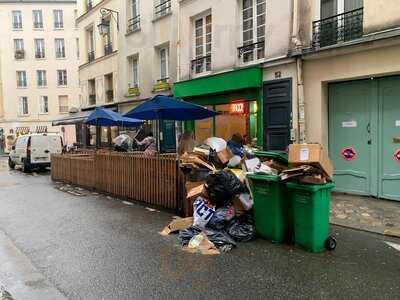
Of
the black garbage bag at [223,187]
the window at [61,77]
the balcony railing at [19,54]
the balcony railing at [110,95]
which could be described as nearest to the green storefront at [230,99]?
the black garbage bag at [223,187]

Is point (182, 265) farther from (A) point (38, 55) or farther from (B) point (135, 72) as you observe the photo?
(A) point (38, 55)

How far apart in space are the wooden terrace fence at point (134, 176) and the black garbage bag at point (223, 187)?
1.67 metres

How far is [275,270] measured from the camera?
5.05m

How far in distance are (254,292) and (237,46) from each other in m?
9.38

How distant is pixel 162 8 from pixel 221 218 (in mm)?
12516

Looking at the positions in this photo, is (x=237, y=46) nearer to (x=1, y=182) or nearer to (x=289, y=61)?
(x=289, y=61)

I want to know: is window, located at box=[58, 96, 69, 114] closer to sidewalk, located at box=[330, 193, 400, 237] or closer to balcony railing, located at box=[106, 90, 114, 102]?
balcony railing, located at box=[106, 90, 114, 102]

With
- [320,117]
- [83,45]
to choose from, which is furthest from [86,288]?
[83,45]

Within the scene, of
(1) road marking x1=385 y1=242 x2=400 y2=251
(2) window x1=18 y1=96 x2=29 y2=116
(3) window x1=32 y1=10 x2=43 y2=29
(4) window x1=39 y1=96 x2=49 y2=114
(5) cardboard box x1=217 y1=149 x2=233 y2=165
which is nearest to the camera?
(1) road marking x1=385 y1=242 x2=400 y2=251

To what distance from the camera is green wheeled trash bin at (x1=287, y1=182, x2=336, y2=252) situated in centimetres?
559

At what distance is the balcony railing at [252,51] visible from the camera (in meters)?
11.8

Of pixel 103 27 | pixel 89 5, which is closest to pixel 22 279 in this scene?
pixel 103 27

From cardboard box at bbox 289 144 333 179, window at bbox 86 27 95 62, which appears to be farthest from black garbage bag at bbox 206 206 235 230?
window at bbox 86 27 95 62

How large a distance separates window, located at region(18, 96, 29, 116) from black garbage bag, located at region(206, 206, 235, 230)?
4358 cm
